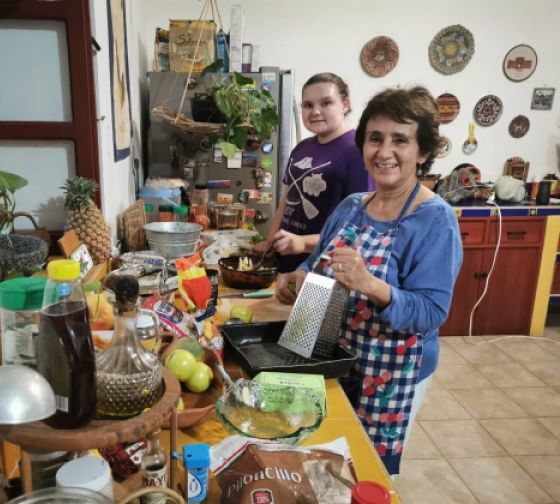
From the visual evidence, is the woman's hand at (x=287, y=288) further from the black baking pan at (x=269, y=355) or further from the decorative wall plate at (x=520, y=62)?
the decorative wall plate at (x=520, y=62)

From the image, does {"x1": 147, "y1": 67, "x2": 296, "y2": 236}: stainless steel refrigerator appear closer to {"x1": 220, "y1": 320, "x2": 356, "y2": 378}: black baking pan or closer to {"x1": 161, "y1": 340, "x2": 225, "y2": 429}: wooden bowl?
{"x1": 220, "y1": 320, "x2": 356, "y2": 378}: black baking pan

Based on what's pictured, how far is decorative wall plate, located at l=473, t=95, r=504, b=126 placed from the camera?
155 inches

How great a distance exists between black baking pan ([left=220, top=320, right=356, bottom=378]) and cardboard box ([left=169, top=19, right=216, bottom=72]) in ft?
7.09

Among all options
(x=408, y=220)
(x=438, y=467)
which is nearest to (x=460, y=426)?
(x=438, y=467)

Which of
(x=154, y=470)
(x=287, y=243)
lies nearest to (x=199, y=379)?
(x=154, y=470)

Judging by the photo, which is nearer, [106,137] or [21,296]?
[21,296]

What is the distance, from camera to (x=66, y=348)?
1.90 ft

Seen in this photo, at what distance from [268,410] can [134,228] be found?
1456mm

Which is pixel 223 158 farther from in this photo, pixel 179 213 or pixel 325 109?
pixel 325 109

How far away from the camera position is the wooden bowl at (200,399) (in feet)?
3.18

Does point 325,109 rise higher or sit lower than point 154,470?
higher

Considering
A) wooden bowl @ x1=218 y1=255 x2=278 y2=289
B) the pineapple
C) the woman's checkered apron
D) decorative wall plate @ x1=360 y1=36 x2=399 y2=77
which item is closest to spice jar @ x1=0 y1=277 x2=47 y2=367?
the woman's checkered apron

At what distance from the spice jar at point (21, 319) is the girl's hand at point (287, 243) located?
4.12ft

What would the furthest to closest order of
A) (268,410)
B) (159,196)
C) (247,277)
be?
(159,196) → (247,277) → (268,410)
